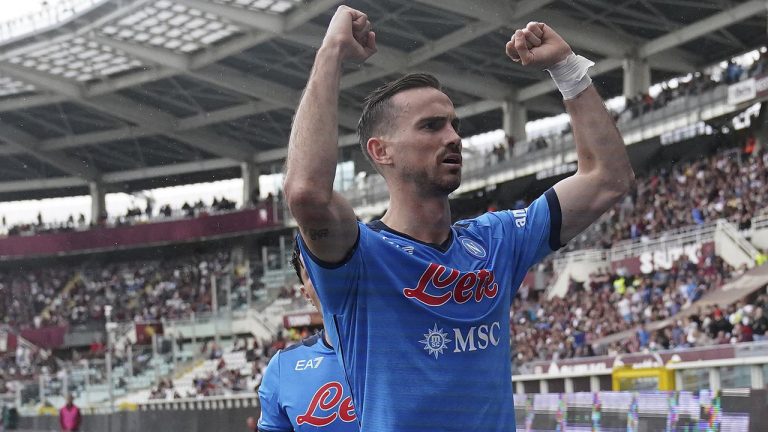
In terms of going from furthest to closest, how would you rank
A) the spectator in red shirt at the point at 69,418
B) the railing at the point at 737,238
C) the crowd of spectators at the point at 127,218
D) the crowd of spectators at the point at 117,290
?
the crowd of spectators at the point at 127,218 < the crowd of spectators at the point at 117,290 < the railing at the point at 737,238 < the spectator in red shirt at the point at 69,418

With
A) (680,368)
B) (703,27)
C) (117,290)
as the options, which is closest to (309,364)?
(680,368)

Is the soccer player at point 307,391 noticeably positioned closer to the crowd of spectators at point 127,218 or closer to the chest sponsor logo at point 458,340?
the chest sponsor logo at point 458,340

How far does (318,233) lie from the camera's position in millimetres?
3076

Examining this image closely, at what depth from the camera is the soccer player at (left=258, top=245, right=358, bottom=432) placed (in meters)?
5.27

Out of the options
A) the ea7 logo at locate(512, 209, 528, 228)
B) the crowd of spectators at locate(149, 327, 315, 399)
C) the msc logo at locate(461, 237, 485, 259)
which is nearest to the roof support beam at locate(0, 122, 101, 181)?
the crowd of spectators at locate(149, 327, 315, 399)

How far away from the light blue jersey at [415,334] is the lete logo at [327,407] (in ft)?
6.30

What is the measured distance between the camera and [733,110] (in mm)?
30484

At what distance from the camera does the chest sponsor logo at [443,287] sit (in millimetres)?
3287

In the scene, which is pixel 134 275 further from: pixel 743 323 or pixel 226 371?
pixel 743 323

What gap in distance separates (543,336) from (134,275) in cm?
3053

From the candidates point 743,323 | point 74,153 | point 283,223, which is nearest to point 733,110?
point 743,323

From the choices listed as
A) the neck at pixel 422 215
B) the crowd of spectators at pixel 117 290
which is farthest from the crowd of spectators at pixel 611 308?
the crowd of spectators at pixel 117 290

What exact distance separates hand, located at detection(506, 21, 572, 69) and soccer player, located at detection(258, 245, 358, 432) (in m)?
1.81

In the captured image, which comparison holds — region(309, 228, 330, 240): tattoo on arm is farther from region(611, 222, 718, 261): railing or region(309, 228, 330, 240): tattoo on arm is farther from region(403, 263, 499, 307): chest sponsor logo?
region(611, 222, 718, 261): railing
